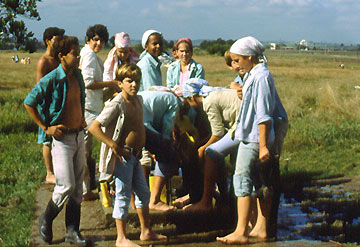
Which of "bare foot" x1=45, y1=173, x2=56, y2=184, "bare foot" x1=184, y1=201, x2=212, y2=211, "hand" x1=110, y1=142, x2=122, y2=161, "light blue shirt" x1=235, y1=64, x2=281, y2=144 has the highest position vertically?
"light blue shirt" x1=235, y1=64, x2=281, y2=144

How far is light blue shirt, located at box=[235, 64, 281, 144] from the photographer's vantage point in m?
4.69

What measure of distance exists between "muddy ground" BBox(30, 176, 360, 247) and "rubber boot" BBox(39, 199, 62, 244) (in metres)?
0.08

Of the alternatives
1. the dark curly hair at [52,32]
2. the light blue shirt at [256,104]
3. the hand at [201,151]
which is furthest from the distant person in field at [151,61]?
the light blue shirt at [256,104]

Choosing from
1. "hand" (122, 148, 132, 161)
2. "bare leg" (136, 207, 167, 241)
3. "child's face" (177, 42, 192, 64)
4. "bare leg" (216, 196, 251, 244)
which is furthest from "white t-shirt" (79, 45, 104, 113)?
"bare leg" (216, 196, 251, 244)

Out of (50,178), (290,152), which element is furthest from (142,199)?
(290,152)

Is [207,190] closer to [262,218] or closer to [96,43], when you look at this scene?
[262,218]

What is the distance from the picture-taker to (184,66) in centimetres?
661

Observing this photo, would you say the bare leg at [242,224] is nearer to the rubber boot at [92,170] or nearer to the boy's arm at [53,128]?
the boy's arm at [53,128]

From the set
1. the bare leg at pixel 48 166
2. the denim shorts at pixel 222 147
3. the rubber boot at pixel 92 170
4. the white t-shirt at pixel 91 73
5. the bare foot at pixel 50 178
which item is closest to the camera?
the denim shorts at pixel 222 147

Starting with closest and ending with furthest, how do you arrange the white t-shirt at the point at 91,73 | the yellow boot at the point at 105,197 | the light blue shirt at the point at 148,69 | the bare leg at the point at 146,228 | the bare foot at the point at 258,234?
the bare leg at the point at 146,228, the bare foot at the point at 258,234, the yellow boot at the point at 105,197, the white t-shirt at the point at 91,73, the light blue shirt at the point at 148,69

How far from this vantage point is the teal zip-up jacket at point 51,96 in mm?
4656

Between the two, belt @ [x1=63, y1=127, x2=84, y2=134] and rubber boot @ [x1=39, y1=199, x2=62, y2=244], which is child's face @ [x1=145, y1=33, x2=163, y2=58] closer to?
belt @ [x1=63, y1=127, x2=84, y2=134]

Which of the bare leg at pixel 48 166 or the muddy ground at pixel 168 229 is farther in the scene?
the bare leg at pixel 48 166

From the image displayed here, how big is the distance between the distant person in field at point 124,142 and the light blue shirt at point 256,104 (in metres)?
0.88
